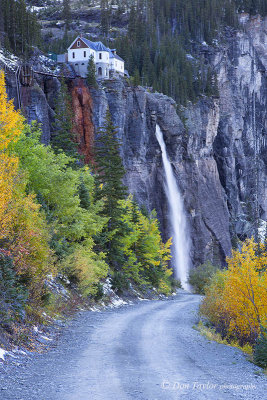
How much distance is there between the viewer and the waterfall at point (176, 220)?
249ft

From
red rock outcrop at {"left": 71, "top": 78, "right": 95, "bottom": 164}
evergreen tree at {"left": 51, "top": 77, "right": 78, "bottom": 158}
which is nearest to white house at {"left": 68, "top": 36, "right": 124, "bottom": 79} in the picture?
red rock outcrop at {"left": 71, "top": 78, "right": 95, "bottom": 164}

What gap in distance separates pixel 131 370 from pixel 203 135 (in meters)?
82.7

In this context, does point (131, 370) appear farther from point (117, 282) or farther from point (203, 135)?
point (203, 135)

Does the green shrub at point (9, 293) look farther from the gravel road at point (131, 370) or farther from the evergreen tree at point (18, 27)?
Answer: the evergreen tree at point (18, 27)

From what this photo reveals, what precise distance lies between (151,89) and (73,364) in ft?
244

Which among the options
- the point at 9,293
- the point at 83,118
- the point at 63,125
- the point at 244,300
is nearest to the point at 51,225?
the point at 9,293

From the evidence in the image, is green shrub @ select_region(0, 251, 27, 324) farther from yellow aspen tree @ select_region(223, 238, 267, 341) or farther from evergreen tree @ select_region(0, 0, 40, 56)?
evergreen tree @ select_region(0, 0, 40, 56)

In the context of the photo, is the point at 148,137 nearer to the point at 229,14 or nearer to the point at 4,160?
the point at 4,160

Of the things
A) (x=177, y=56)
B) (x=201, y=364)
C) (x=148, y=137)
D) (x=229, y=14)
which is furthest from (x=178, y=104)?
(x=201, y=364)

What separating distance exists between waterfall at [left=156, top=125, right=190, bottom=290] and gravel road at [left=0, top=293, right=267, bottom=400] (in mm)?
56788

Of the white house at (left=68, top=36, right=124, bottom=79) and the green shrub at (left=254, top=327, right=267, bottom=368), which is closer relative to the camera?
the green shrub at (left=254, top=327, right=267, bottom=368)

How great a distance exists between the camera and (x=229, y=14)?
413 ft

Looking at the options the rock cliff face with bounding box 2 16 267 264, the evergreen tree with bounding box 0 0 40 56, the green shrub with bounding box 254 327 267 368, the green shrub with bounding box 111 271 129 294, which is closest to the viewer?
the green shrub with bounding box 254 327 267 368

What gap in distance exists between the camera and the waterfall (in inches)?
2990
